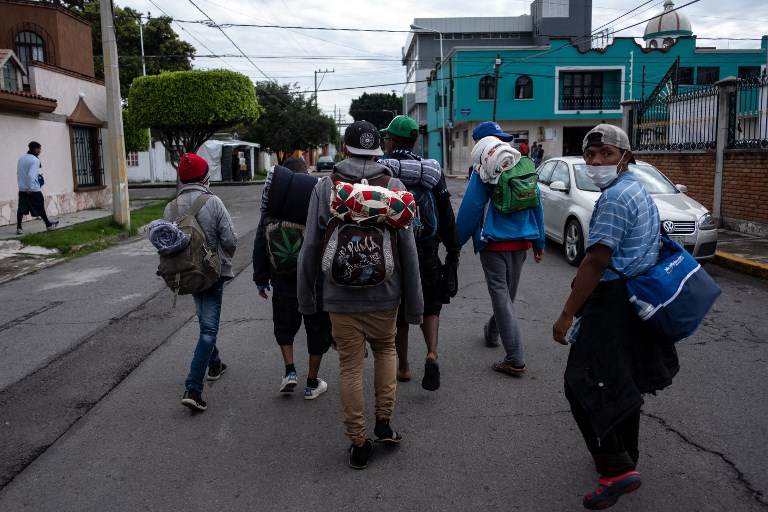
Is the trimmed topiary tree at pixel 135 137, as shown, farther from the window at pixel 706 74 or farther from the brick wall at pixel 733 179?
the window at pixel 706 74

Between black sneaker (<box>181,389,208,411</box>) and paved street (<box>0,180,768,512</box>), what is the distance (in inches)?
3.1

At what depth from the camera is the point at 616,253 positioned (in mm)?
2908

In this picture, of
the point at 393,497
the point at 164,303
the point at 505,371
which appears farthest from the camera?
the point at 164,303

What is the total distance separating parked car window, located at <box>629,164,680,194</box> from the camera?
965 cm

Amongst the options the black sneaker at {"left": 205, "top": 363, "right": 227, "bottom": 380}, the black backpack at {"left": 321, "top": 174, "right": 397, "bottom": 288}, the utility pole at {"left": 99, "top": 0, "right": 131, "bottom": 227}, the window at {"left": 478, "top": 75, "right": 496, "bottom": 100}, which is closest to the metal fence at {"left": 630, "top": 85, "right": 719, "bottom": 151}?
the black sneaker at {"left": 205, "top": 363, "right": 227, "bottom": 380}

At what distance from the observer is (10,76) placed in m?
15.9

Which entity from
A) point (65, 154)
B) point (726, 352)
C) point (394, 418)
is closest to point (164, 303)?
point (394, 418)

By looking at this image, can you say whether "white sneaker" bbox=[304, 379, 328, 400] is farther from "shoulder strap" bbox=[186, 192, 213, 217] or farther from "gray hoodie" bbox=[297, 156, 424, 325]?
"shoulder strap" bbox=[186, 192, 213, 217]

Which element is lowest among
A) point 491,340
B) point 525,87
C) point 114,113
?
point 491,340

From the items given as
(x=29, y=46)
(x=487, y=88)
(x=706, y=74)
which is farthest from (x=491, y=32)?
(x=29, y=46)

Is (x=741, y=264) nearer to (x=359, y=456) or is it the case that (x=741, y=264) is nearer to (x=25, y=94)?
(x=359, y=456)

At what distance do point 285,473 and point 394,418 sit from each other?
35.2 inches

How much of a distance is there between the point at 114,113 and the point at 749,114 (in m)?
12.3

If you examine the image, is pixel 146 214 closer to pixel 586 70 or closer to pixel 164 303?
pixel 164 303
